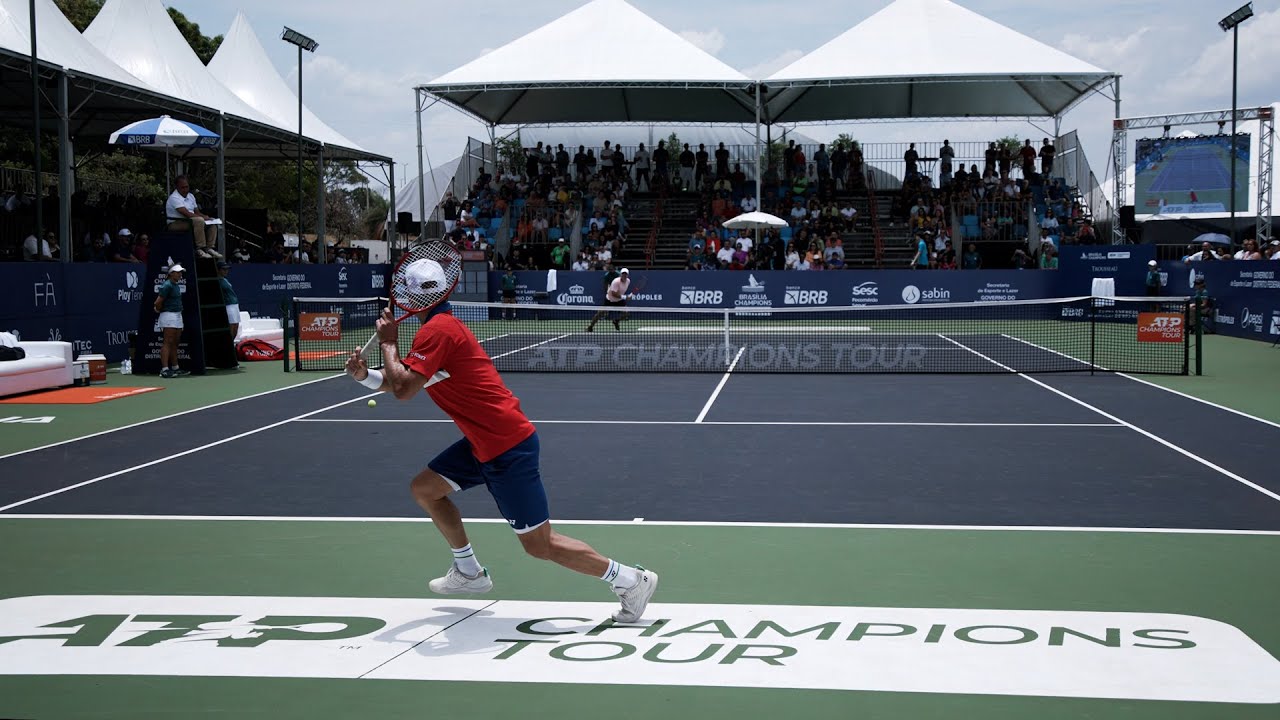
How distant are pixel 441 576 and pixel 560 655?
175 centimetres

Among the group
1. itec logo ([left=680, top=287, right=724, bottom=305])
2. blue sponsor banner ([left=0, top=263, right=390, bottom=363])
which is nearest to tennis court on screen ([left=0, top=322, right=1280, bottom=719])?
blue sponsor banner ([left=0, top=263, right=390, bottom=363])

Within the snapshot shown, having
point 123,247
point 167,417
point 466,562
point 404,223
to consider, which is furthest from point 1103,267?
point 466,562

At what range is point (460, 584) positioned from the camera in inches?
256

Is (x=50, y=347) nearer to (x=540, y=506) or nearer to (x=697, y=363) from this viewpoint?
(x=697, y=363)

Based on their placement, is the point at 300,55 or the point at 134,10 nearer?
the point at 134,10

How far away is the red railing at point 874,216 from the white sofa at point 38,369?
25.0m

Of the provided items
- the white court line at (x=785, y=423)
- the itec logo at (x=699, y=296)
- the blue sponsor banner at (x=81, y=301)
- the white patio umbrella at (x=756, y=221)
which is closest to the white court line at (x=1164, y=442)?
the white court line at (x=785, y=423)

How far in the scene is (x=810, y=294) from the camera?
35.0 meters

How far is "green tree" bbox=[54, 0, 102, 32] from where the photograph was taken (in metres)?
47.1

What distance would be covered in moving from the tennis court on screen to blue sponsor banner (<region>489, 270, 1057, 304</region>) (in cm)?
2087

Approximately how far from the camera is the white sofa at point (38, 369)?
1691cm

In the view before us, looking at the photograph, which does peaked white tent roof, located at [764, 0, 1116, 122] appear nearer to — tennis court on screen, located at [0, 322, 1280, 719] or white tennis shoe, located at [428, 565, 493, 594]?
tennis court on screen, located at [0, 322, 1280, 719]

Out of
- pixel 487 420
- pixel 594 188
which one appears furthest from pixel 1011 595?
pixel 594 188

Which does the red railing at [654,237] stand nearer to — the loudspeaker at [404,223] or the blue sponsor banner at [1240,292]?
the loudspeaker at [404,223]
